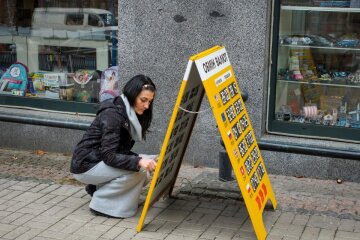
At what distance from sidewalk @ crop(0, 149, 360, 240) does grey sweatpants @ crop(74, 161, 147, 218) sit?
100 mm

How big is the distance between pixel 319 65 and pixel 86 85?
9.72ft

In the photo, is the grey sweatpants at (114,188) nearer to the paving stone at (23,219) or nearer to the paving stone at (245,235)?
the paving stone at (23,219)

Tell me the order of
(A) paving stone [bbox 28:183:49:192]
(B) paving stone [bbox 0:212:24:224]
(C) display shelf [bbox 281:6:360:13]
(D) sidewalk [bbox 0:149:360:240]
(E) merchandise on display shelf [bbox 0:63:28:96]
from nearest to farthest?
1. (D) sidewalk [bbox 0:149:360:240]
2. (B) paving stone [bbox 0:212:24:224]
3. (A) paving stone [bbox 28:183:49:192]
4. (C) display shelf [bbox 281:6:360:13]
5. (E) merchandise on display shelf [bbox 0:63:28:96]

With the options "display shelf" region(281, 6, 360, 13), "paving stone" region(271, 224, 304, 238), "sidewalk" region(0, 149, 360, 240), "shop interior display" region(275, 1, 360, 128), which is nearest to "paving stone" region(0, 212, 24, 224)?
"sidewalk" region(0, 149, 360, 240)

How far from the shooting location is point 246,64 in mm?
7406

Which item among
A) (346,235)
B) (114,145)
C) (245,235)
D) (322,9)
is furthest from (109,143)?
(322,9)

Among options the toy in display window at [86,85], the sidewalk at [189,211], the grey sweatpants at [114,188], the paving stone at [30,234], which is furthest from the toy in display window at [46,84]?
the paving stone at [30,234]

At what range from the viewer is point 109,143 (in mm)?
5855

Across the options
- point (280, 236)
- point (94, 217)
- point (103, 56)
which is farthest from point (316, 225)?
point (103, 56)

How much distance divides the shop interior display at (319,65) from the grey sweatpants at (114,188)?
2.28 m

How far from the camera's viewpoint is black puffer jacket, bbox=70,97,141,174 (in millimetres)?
5852

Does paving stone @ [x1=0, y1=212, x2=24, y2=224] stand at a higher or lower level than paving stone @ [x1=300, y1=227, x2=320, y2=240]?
lower

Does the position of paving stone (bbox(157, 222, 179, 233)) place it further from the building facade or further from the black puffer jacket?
the building facade

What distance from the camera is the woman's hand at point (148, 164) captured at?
5.71 metres
